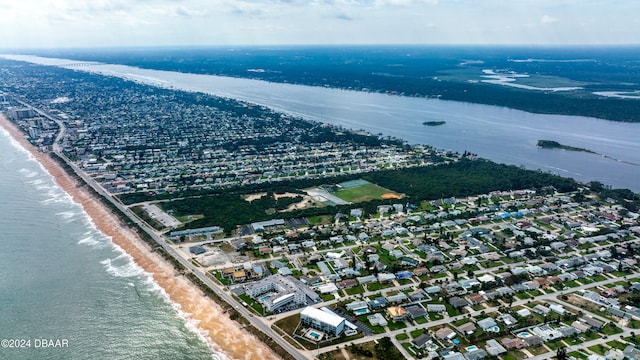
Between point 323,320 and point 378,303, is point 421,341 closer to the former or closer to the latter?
point 378,303

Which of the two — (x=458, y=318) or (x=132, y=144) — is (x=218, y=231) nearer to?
(x=458, y=318)

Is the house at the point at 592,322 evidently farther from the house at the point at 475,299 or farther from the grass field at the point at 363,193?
the grass field at the point at 363,193

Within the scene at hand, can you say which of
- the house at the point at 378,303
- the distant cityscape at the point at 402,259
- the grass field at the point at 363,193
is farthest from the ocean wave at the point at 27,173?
the house at the point at 378,303

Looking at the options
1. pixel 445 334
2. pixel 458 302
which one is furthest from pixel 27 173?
pixel 445 334

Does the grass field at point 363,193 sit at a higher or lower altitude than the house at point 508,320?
higher

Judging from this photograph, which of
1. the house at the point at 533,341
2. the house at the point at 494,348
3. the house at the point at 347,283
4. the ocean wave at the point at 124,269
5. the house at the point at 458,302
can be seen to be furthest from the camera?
the ocean wave at the point at 124,269

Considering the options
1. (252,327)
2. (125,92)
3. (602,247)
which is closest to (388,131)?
(602,247)

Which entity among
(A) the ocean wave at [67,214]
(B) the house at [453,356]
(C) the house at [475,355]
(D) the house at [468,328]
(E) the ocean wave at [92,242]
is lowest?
(C) the house at [475,355]
